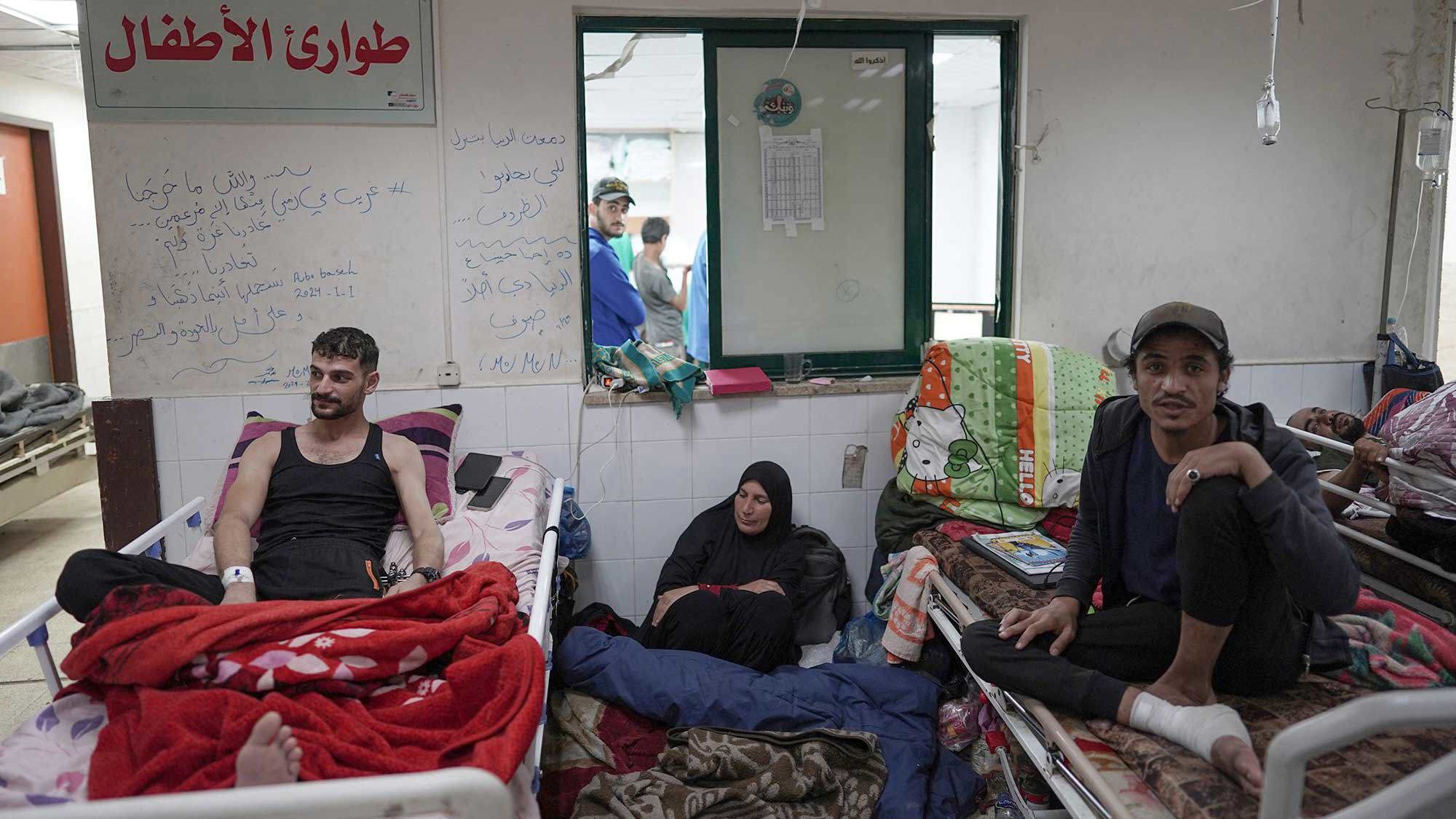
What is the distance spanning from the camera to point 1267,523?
73.5 inches

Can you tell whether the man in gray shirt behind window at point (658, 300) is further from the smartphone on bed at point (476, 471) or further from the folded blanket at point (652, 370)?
the smartphone on bed at point (476, 471)

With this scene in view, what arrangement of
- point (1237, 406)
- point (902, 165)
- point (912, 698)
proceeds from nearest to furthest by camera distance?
point (1237, 406), point (912, 698), point (902, 165)

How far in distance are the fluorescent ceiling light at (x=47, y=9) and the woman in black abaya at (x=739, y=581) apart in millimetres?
3747

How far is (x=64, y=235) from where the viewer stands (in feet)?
22.9

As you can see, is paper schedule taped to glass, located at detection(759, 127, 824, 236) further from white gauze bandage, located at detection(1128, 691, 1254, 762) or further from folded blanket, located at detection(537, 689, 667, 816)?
white gauze bandage, located at detection(1128, 691, 1254, 762)

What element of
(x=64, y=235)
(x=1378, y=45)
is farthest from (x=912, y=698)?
(x=64, y=235)

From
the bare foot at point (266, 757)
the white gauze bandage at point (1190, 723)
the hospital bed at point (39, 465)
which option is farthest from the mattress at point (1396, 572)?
the hospital bed at point (39, 465)

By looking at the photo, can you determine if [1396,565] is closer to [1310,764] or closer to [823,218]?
[1310,764]

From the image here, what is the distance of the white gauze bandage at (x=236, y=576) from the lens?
2529 mm

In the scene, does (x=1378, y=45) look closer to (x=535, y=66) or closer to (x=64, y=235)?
(x=535, y=66)

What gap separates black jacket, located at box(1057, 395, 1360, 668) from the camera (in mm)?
1858

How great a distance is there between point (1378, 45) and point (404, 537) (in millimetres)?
4186

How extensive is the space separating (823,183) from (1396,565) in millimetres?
2314

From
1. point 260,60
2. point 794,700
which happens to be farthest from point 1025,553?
point 260,60
